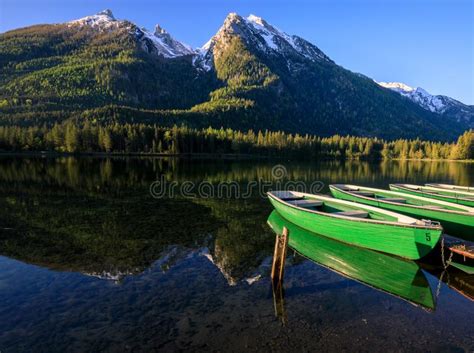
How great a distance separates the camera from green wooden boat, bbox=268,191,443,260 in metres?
18.5

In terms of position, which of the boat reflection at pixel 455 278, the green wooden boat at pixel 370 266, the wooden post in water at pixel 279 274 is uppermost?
the wooden post in water at pixel 279 274

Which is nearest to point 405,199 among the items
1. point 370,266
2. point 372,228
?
point 372,228

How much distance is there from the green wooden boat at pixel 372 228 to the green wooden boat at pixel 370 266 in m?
0.61

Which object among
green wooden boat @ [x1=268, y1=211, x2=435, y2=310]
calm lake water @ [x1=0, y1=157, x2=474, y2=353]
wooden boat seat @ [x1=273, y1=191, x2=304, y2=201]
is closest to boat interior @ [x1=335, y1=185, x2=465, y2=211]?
wooden boat seat @ [x1=273, y1=191, x2=304, y2=201]

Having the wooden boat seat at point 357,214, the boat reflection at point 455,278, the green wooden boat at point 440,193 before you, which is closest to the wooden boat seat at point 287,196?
the wooden boat seat at point 357,214

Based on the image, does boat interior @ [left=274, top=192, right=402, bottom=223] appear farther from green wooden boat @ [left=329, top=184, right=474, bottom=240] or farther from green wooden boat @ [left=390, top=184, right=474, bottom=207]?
green wooden boat @ [left=390, top=184, right=474, bottom=207]

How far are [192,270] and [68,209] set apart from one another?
20.8 m

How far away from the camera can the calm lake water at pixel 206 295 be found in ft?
38.8

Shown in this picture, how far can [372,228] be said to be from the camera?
66.9 feet

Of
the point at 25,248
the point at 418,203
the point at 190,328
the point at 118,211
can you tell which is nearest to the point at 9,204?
the point at 118,211

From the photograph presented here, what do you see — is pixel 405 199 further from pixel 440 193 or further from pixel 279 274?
pixel 279 274

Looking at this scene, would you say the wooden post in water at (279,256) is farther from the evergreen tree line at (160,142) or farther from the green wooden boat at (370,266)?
the evergreen tree line at (160,142)

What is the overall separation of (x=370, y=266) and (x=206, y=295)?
32.2 ft

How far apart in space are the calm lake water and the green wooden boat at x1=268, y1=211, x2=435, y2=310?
0.10m
